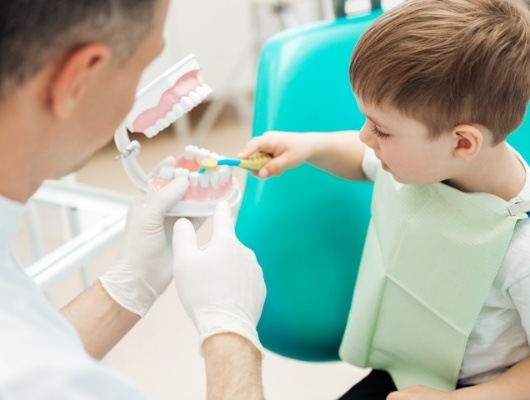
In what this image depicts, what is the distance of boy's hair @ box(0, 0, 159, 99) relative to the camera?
2.05 feet

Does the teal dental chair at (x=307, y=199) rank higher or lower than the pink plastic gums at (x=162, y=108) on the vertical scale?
lower

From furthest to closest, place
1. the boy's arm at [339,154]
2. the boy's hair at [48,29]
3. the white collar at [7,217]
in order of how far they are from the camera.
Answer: the boy's arm at [339,154] < the white collar at [7,217] < the boy's hair at [48,29]

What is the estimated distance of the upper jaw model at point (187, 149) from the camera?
1.03m

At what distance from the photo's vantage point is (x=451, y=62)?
90 cm

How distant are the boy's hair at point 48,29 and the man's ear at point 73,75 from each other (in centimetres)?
1

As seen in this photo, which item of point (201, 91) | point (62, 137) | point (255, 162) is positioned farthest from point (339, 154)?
point (62, 137)

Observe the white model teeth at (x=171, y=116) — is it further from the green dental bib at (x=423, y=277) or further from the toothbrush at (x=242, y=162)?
the green dental bib at (x=423, y=277)

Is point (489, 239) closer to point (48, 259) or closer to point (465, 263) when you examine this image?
point (465, 263)

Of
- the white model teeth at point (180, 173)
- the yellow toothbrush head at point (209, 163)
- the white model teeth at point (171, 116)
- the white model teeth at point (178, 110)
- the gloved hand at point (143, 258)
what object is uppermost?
the white model teeth at point (178, 110)

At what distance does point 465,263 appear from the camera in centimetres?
101

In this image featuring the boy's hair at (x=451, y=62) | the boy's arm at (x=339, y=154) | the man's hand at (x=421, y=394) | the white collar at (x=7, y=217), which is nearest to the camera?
the white collar at (x=7, y=217)

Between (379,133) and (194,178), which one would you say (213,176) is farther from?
(379,133)

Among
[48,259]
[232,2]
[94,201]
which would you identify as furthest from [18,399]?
[232,2]

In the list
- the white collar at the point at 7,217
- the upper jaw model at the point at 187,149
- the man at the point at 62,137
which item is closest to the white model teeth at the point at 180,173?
the upper jaw model at the point at 187,149
